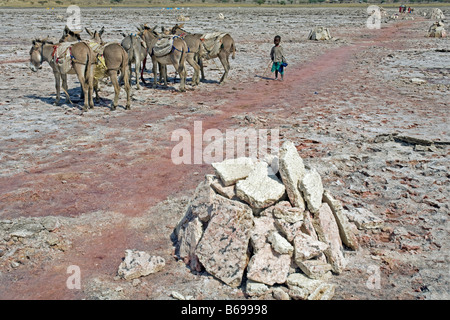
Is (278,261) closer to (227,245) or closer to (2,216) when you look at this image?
(227,245)

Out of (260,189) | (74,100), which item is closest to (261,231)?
(260,189)

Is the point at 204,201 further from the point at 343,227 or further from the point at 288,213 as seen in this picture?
the point at 343,227

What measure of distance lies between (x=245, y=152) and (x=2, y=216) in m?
4.93

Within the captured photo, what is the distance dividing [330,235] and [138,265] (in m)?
2.47

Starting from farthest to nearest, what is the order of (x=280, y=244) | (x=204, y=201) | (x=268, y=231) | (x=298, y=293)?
(x=204, y=201), (x=268, y=231), (x=280, y=244), (x=298, y=293)

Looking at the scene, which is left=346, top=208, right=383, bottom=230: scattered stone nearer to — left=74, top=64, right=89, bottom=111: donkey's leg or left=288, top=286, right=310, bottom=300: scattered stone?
left=288, top=286, right=310, bottom=300: scattered stone

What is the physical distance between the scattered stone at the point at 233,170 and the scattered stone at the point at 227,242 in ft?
1.39

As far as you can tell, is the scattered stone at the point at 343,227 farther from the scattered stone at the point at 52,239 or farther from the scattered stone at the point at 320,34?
the scattered stone at the point at 320,34

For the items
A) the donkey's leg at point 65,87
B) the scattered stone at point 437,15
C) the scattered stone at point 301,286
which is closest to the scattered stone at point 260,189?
the scattered stone at point 301,286

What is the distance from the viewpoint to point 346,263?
192 inches

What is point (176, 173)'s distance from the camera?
7.77 metres

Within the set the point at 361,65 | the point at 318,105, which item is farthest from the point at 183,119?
the point at 361,65

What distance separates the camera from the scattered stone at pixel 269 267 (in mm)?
4324

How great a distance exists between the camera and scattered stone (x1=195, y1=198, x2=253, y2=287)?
4.49 m
